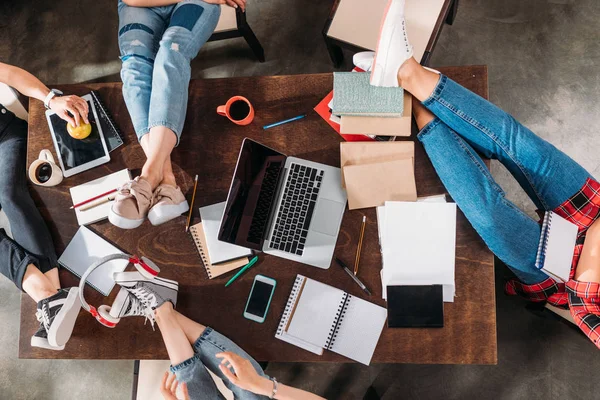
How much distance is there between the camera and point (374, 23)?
1.99m

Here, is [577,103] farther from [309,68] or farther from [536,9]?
[309,68]

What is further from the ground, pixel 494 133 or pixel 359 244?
pixel 494 133

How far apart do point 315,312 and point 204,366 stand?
1.38 feet

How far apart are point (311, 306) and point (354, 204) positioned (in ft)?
1.20

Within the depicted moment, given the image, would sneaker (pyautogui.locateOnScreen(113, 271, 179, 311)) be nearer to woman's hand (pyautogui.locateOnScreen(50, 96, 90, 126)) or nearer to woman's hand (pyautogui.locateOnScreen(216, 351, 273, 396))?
woman's hand (pyautogui.locateOnScreen(216, 351, 273, 396))

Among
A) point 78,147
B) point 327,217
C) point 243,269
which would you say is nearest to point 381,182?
point 327,217

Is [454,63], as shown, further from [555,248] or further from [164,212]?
[164,212]

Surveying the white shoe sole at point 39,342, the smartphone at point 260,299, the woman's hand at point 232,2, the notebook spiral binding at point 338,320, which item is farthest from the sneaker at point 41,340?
the woman's hand at point 232,2

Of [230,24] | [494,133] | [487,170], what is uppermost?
[230,24]

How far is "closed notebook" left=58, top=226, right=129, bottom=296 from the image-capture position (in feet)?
5.24

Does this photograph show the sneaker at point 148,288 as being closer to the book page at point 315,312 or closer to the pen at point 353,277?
the book page at point 315,312

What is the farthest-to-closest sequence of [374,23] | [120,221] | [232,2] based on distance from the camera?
1. [374,23]
2. [232,2]
3. [120,221]

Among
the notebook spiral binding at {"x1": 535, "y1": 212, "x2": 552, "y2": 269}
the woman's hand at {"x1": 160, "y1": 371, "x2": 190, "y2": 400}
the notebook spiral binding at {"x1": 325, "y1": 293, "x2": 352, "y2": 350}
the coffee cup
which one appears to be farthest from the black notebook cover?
the coffee cup

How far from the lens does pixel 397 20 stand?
1.58 metres
